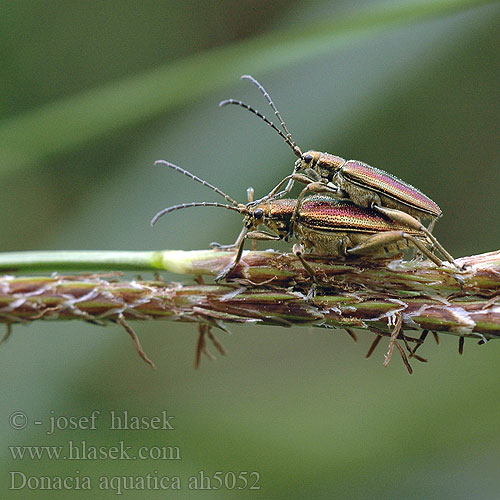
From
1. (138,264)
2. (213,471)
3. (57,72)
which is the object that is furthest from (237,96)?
(213,471)

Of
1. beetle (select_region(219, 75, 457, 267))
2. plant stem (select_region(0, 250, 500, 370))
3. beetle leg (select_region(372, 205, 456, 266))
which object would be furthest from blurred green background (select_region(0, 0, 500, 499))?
plant stem (select_region(0, 250, 500, 370))

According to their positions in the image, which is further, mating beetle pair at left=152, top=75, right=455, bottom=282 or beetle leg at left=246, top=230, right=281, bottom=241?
beetle leg at left=246, top=230, right=281, bottom=241

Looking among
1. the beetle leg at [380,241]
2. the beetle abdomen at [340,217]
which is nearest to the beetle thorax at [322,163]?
the beetle abdomen at [340,217]

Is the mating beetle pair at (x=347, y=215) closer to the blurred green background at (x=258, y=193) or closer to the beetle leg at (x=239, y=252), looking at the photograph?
the beetle leg at (x=239, y=252)

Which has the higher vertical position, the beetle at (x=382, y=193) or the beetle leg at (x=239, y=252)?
the beetle at (x=382, y=193)

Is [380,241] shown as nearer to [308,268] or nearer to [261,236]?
[308,268]

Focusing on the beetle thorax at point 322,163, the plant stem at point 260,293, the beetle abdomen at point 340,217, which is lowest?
the plant stem at point 260,293

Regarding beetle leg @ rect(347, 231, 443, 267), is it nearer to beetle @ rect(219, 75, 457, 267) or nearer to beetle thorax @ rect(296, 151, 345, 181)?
beetle @ rect(219, 75, 457, 267)

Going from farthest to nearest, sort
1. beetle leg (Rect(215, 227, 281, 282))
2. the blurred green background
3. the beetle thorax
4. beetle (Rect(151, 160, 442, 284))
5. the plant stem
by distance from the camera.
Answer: the blurred green background, the beetle thorax, beetle (Rect(151, 160, 442, 284)), beetle leg (Rect(215, 227, 281, 282)), the plant stem

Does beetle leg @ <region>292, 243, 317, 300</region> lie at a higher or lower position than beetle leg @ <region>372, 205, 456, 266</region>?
lower
